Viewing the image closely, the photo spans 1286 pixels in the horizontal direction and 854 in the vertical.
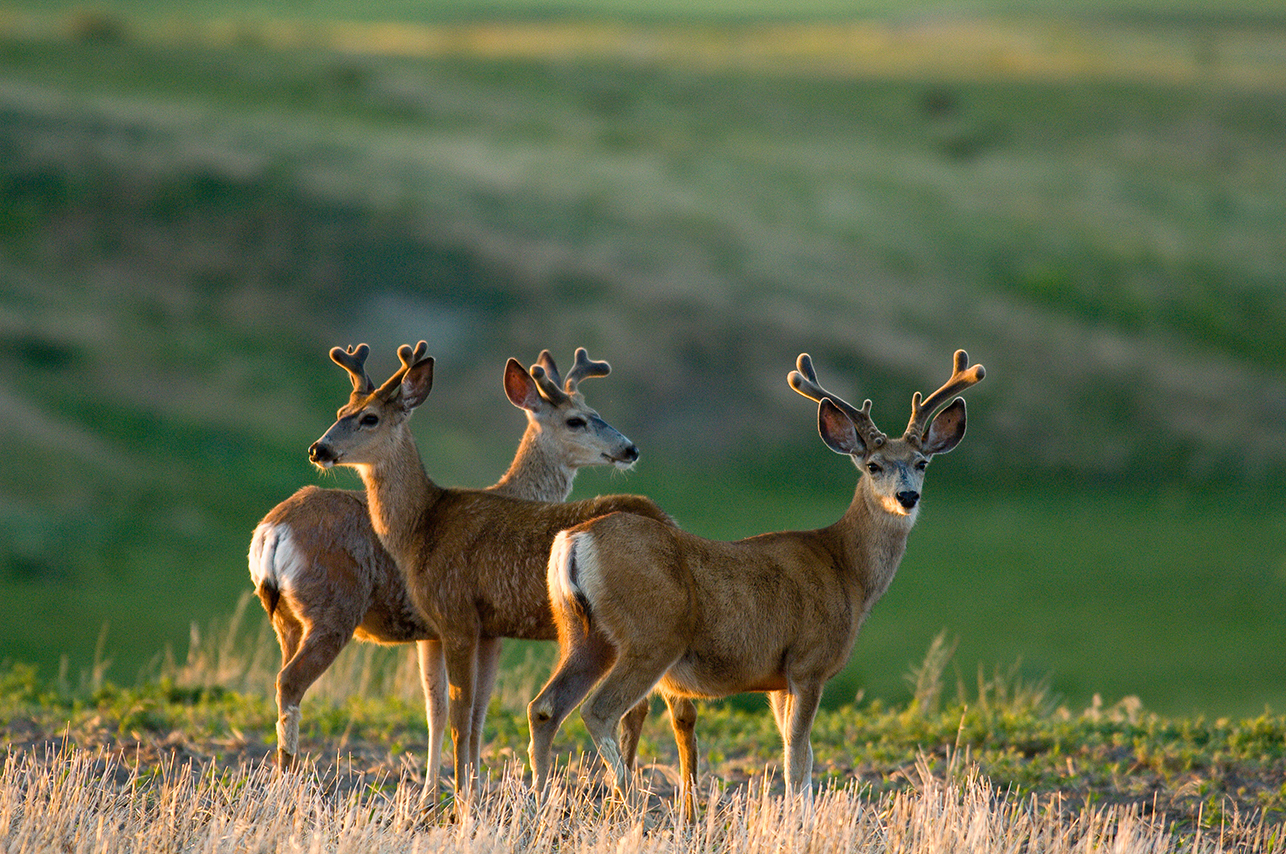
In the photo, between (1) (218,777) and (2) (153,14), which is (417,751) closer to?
(1) (218,777)

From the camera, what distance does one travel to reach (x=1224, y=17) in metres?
82.9

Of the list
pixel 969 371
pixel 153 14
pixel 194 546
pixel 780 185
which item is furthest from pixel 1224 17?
pixel 969 371

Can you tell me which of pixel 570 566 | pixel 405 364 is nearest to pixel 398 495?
pixel 405 364

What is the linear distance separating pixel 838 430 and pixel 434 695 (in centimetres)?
281

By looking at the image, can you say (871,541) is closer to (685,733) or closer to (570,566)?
(685,733)

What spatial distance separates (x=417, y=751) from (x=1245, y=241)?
4268 cm

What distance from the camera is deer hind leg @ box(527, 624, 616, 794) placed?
7871 mm

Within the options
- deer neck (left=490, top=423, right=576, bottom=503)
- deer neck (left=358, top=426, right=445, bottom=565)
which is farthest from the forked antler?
deer neck (left=358, top=426, right=445, bottom=565)

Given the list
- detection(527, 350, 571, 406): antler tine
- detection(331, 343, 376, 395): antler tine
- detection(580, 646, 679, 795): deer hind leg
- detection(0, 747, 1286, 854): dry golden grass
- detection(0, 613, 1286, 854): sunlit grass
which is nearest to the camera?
detection(0, 747, 1286, 854): dry golden grass

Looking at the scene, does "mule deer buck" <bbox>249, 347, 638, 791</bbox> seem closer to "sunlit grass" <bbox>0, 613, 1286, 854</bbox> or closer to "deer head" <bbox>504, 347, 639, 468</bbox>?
"sunlit grass" <bbox>0, 613, 1286, 854</bbox>

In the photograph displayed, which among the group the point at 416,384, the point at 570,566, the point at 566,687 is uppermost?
the point at 416,384

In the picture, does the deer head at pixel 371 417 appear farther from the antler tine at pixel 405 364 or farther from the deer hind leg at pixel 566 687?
the deer hind leg at pixel 566 687

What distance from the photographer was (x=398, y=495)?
9.13 metres

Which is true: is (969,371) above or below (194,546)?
above
